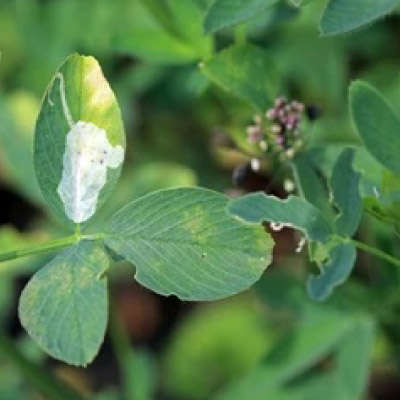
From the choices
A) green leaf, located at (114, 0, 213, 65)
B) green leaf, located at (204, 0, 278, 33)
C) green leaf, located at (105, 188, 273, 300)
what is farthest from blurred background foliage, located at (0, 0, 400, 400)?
green leaf, located at (105, 188, 273, 300)

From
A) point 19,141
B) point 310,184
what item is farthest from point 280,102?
point 19,141

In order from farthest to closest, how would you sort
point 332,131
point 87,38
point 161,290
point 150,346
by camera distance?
point 150,346, point 87,38, point 332,131, point 161,290

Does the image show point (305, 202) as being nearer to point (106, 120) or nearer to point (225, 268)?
point (225, 268)

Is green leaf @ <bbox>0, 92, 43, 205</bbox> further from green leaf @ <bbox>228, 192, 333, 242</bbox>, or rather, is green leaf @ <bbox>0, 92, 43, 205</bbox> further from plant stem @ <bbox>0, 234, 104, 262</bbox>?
green leaf @ <bbox>228, 192, 333, 242</bbox>

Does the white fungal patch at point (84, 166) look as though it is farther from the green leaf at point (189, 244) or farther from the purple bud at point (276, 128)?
the purple bud at point (276, 128)

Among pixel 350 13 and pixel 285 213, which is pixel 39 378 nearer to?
pixel 285 213

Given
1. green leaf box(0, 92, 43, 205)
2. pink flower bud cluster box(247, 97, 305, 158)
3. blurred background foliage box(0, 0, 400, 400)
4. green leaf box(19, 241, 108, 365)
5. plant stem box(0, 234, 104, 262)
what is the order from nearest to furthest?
green leaf box(19, 241, 108, 365), plant stem box(0, 234, 104, 262), pink flower bud cluster box(247, 97, 305, 158), blurred background foliage box(0, 0, 400, 400), green leaf box(0, 92, 43, 205)

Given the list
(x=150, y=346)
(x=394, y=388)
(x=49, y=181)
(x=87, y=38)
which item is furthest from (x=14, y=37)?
(x=49, y=181)

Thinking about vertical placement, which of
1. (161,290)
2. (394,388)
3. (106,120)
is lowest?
(394,388)

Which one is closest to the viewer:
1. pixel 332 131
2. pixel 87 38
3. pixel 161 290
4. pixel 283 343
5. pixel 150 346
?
pixel 161 290
